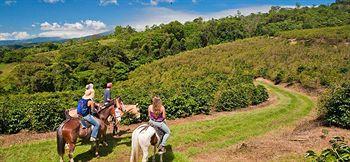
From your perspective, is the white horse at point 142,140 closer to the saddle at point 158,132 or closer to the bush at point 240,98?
the saddle at point 158,132

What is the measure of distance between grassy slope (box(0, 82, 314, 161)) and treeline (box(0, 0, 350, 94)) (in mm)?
55570

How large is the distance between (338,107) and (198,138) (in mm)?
8321

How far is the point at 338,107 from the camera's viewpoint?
19.2 m

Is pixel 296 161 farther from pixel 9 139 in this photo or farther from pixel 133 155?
pixel 9 139

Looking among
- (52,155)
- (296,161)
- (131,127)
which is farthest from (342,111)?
(52,155)

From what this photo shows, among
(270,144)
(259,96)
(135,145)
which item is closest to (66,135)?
(135,145)

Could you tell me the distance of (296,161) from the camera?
1267 cm

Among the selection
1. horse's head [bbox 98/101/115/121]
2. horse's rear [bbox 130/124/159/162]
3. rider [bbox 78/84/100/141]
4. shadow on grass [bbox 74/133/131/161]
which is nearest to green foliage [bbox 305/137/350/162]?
horse's rear [bbox 130/124/159/162]

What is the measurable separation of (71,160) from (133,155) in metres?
2.77

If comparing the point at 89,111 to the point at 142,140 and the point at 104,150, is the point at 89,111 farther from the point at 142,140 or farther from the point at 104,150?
the point at 142,140

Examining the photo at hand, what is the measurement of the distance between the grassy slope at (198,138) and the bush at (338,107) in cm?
280

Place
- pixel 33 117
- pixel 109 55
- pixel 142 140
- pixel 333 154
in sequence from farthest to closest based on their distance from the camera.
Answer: pixel 109 55, pixel 33 117, pixel 142 140, pixel 333 154

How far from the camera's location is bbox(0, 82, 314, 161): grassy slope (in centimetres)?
1483

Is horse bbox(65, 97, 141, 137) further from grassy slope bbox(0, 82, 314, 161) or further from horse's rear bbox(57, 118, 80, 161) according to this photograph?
horse's rear bbox(57, 118, 80, 161)
